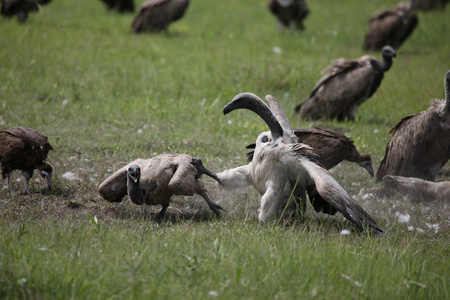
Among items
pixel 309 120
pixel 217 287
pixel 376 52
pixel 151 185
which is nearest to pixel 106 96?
pixel 309 120

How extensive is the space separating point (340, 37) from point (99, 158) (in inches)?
358

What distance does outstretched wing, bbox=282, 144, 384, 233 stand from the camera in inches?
147

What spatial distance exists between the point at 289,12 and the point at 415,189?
858 centimetres

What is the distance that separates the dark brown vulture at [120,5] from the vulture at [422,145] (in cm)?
1083

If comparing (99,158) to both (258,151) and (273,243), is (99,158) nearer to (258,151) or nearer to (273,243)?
(258,151)

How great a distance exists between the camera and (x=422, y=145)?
541 cm

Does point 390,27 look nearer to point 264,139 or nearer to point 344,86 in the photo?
point 344,86

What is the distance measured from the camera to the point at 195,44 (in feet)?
37.1

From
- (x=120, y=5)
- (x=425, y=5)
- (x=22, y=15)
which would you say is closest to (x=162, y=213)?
(x=22, y=15)

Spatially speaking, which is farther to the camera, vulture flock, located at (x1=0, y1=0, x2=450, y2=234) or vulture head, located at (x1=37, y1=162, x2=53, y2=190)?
vulture head, located at (x1=37, y1=162, x2=53, y2=190)

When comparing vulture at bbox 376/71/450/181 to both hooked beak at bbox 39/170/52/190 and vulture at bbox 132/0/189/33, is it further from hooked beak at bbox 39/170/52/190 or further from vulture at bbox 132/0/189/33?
vulture at bbox 132/0/189/33

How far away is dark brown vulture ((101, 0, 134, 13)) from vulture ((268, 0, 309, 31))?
13.7ft

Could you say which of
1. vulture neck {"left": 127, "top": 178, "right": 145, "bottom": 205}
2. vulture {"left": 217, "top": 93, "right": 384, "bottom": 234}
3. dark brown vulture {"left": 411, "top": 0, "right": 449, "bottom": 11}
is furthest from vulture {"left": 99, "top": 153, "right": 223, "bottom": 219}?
dark brown vulture {"left": 411, "top": 0, "right": 449, "bottom": 11}

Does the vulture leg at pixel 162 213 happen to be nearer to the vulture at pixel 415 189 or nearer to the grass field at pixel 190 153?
the grass field at pixel 190 153
